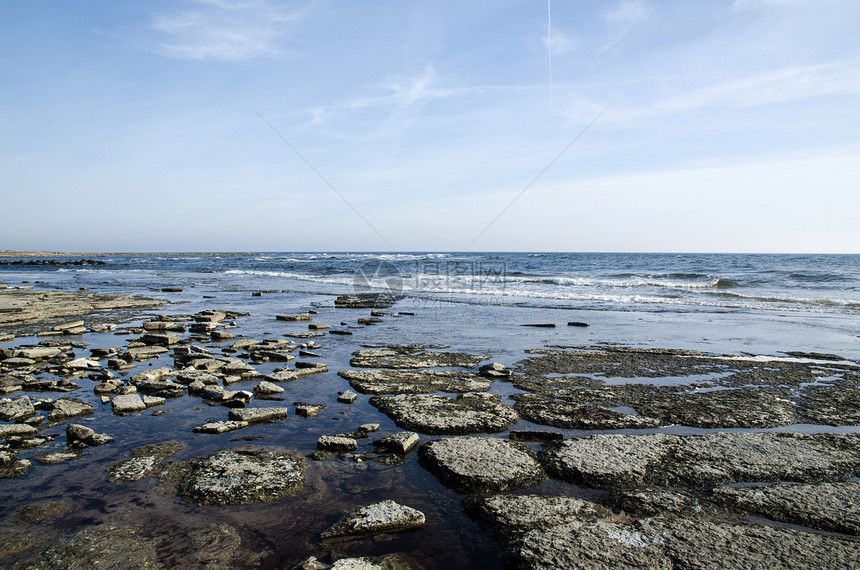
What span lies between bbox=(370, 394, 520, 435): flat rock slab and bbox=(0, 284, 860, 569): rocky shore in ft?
0.10

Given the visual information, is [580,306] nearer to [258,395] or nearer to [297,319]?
[297,319]

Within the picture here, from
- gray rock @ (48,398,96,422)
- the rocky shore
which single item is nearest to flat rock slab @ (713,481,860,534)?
the rocky shore

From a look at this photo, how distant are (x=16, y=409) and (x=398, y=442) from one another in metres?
3.74

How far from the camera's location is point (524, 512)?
9.82 feet

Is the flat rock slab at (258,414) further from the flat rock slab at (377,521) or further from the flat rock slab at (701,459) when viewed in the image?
the flat rock slab at (701,459)

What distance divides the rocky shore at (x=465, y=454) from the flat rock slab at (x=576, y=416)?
1.2 inches

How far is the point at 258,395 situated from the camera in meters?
5.50

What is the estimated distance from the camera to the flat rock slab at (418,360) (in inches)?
287

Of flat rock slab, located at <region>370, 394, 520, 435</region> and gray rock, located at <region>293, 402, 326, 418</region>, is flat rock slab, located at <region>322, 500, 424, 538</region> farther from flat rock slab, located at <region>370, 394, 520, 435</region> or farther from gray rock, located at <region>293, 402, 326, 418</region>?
gray rock, located at <region>293, 402, 326, 418</region>

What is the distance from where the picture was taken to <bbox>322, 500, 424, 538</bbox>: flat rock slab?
9.07 feet

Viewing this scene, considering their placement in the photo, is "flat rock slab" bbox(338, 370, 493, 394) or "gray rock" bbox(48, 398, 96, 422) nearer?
"gray rock" bbox(48, 398, 96, 422)

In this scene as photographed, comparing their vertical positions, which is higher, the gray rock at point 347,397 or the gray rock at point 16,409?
the gray rock at point 16,409

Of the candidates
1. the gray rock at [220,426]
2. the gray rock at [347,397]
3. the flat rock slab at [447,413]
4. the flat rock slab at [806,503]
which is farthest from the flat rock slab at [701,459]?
the gray rock at [220,426]

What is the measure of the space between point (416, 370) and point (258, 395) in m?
2.30
